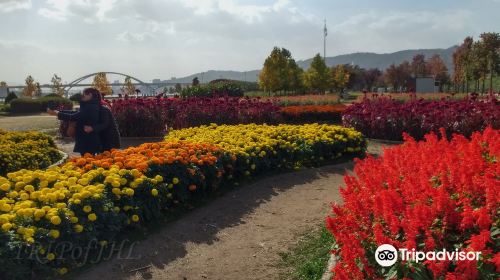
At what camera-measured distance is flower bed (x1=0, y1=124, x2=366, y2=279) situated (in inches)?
151

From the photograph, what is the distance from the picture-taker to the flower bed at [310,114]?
15.7 meters

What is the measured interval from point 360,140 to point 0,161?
6.45 metres

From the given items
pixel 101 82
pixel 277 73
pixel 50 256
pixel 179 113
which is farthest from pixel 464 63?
pixel 50 256

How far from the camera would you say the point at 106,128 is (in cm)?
720

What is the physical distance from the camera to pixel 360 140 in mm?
9609

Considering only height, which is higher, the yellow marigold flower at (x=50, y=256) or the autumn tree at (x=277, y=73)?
the autumn tree at (x=277, y=73)

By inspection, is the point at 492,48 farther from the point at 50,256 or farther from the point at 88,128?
the point at 50,256

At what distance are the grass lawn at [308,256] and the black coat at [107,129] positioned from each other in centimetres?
354

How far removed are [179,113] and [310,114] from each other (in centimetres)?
490

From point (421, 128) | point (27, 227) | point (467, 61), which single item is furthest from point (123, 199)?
point (467, 61)

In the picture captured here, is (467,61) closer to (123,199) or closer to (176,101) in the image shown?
(176,101)

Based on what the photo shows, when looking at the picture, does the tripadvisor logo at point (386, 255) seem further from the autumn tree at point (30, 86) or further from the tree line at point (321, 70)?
the autumn tree at point (30, 86)

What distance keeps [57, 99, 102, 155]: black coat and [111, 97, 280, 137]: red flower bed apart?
5.49 metres

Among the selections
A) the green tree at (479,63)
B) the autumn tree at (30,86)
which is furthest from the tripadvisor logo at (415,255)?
the autumn tree at (30,86)
